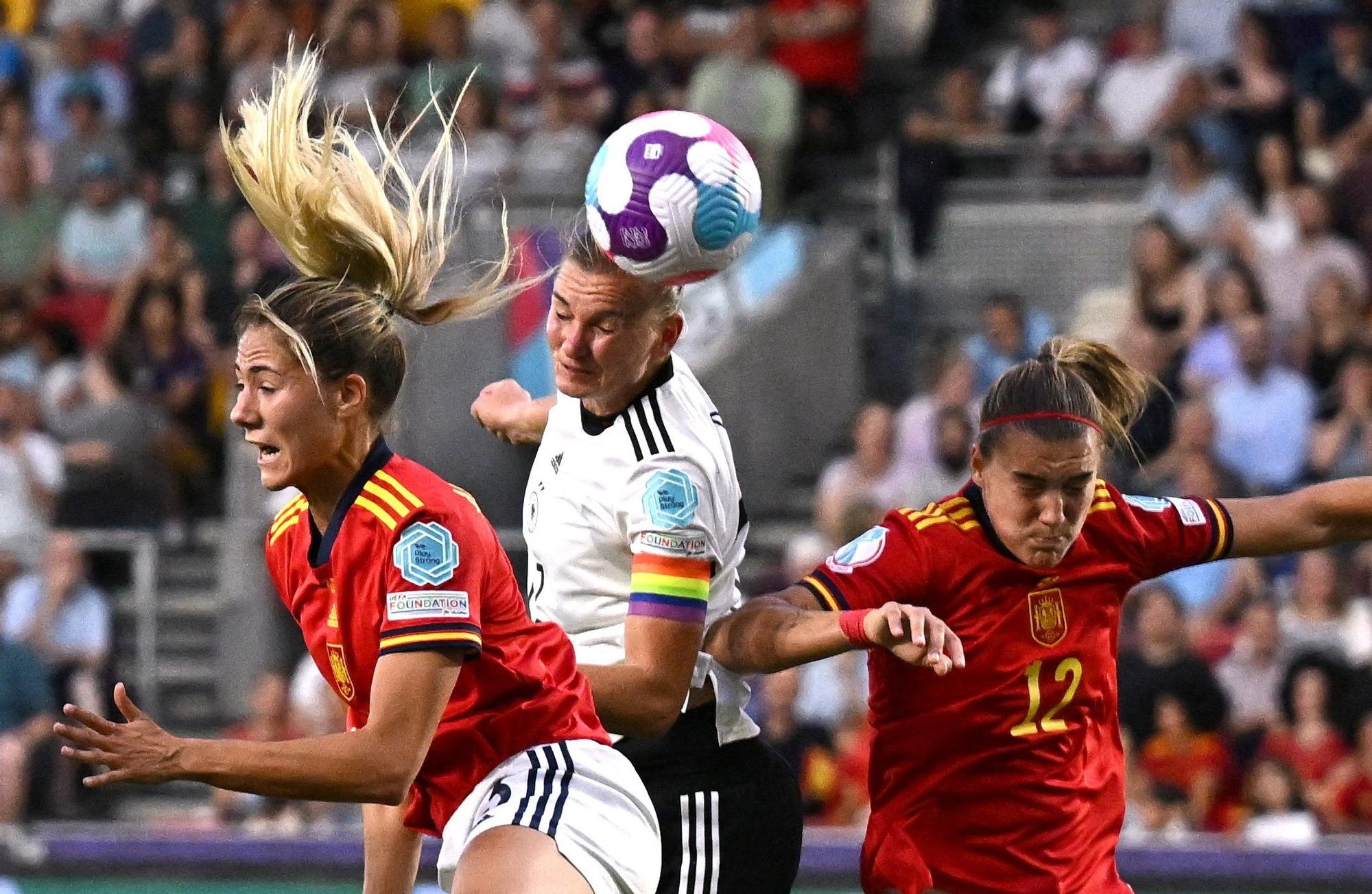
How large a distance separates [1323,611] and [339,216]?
487 centimetres

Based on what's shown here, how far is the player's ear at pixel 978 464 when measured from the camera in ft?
13.4

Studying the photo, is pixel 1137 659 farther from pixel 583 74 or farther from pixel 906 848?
pixel 583 74

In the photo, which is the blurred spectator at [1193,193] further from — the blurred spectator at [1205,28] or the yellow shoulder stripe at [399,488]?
the yellow shoulder stripe at [399,488]

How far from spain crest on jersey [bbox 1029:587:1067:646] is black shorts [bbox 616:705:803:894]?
60 cm

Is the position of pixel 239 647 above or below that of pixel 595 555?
below

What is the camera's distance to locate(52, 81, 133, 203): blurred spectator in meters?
11.2

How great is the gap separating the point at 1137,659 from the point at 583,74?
472 centimetres

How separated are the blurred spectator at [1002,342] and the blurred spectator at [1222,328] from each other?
2.24 ft

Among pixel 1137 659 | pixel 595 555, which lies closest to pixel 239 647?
pixel 1137 659


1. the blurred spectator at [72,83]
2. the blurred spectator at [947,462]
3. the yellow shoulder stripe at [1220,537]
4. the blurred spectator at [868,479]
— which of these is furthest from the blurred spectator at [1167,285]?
the blurred spectator at [72,83]

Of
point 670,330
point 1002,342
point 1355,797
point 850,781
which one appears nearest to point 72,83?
point 1002,342

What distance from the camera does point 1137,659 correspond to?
747 centimetres

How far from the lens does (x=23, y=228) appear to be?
11.0 m

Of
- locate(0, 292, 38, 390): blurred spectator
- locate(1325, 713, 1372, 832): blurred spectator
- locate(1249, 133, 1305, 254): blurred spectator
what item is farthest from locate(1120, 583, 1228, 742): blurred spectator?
locate(0, 292, 38, 390): blurred spectator
